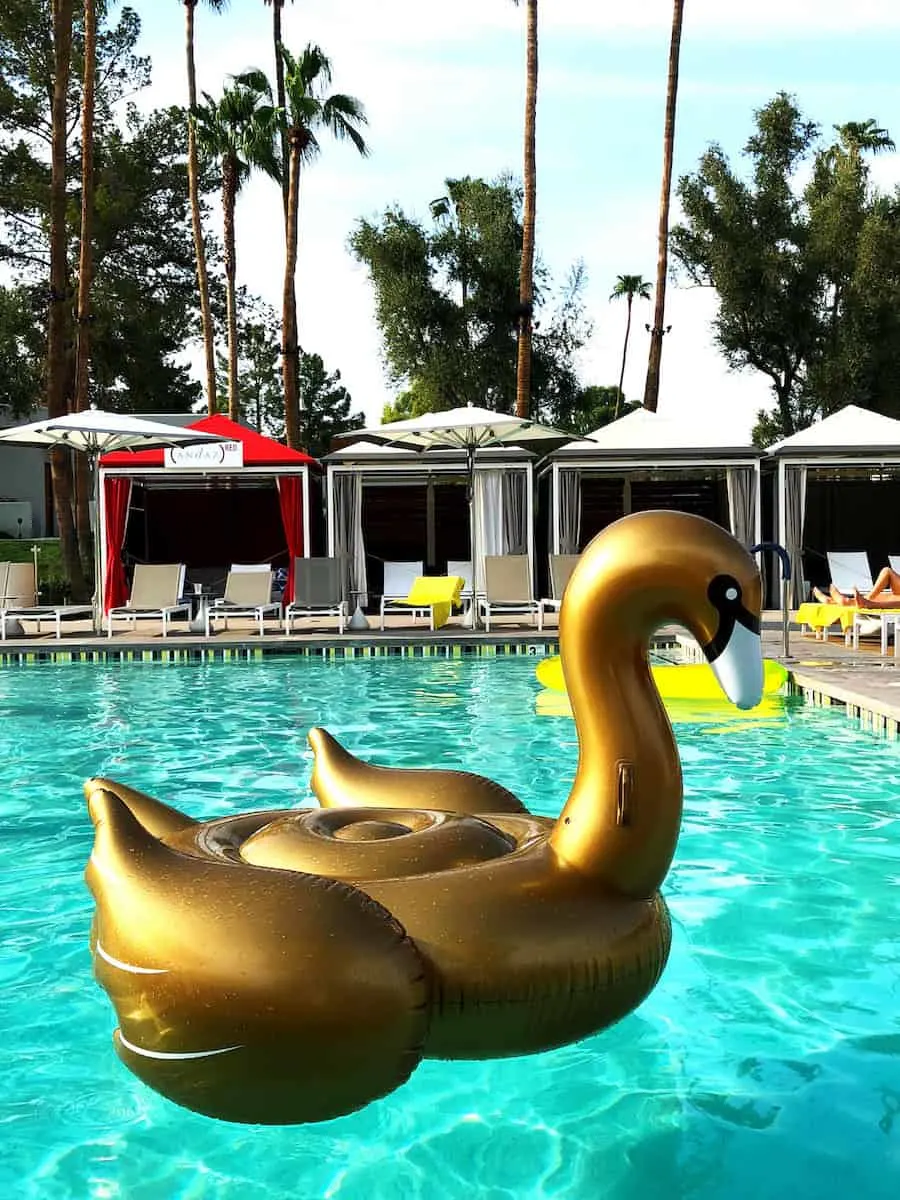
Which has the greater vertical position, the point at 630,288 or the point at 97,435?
the point at 630,288

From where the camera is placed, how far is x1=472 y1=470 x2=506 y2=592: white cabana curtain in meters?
16.7

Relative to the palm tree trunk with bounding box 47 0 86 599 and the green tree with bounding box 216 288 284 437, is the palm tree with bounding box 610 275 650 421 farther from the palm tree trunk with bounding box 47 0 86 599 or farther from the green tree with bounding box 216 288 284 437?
the palm tree trunk with bounding box 47 0 86 599

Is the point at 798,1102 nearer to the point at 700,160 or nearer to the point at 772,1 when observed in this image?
the point at 772,1

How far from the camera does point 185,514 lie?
67.3 ft

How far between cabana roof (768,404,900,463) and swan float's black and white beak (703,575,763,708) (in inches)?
545

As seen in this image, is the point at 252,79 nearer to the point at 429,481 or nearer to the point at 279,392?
the point at 429,481

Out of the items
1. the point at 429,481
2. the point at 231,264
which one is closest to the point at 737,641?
the point at 429,481

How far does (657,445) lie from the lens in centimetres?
1565

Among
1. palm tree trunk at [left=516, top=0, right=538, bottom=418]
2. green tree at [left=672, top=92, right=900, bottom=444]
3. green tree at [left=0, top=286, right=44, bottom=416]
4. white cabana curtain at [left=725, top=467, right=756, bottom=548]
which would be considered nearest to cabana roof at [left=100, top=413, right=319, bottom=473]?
palm tree trunk at [left=516, top=0, right=538, bottom=418]

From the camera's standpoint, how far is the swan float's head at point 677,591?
2236 millimetres

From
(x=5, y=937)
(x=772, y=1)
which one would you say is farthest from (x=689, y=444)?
(x=5, y=937)

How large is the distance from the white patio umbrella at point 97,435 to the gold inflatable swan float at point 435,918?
1041cm

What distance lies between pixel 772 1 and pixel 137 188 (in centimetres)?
1656

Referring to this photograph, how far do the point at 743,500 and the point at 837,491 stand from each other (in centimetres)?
377
